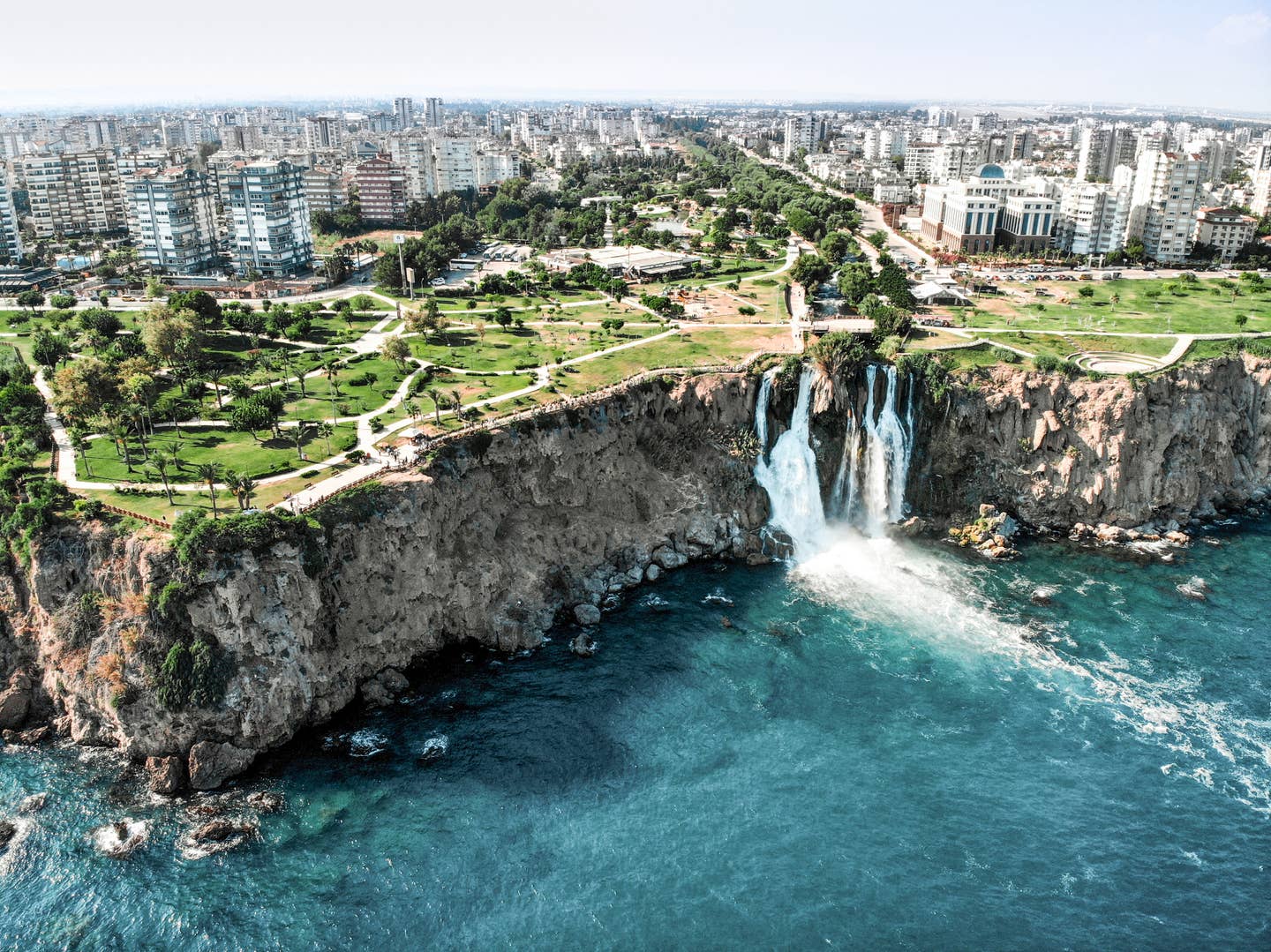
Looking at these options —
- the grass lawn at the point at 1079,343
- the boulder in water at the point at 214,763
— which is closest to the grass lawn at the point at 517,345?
the grass lawn at the point at 1079,343

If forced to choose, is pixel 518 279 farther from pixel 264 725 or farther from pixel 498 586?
pixel 264 725

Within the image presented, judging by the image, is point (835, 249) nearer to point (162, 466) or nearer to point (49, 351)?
point (49, 351)

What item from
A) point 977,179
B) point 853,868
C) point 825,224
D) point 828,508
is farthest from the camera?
point 825,224

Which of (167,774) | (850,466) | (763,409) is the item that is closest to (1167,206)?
(850,466)

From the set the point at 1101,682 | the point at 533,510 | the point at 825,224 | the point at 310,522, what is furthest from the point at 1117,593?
the point at 825,224

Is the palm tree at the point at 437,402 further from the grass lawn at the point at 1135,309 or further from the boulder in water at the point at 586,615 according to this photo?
the grass lawn at the point at 1135,309

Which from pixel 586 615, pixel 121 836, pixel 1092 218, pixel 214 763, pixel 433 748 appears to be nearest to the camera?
pixel 121 836
